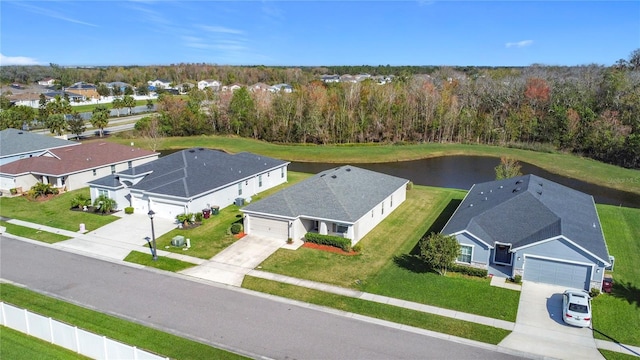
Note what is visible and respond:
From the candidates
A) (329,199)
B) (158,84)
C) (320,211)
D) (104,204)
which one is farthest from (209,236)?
(158,84)

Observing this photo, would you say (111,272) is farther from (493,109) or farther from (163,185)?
(493,109)

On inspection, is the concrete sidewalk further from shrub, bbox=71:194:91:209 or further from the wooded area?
the wooded area

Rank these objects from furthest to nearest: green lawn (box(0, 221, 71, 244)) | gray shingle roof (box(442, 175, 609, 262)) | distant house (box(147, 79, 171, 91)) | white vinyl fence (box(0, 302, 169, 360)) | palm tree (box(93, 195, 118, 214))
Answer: distant house (box(147, 79, 171, 91))
palm tree (box(93, 195, 118, 214))
green lawn (box(0, 221, 71, 244))
gray shingle roof (box(442, 175, 609, 262))
white vinyl fence (box(0, 302, 169, 360))

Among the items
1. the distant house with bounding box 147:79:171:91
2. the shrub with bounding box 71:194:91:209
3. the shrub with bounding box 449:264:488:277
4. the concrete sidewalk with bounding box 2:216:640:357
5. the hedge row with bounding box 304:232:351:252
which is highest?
the distant house with bounding box 147:79:171:91

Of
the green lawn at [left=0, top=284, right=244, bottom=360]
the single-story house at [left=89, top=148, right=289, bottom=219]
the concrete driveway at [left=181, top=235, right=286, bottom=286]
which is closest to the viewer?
the green lawn at [left=0, top=284, right=244, bottom=360]

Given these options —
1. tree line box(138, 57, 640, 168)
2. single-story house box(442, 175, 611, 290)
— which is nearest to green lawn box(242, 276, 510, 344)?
single-story house box(442, 175, 611, 290)

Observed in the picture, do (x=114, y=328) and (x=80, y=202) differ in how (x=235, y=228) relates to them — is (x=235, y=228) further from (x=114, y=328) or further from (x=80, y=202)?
(x=80, y=202)

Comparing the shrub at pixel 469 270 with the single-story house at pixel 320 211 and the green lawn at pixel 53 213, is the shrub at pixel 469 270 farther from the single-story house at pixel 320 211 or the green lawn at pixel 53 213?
the green lawn at pixel 53 213
